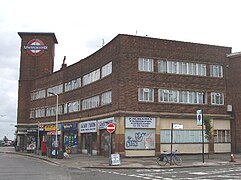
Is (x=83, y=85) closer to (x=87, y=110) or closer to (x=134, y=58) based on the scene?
(x=87, y=110)

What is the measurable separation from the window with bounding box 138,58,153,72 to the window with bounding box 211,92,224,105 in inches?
306

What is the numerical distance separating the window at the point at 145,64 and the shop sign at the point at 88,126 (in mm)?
8715

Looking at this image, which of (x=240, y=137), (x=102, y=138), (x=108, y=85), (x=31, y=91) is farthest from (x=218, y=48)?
(x=31, y=91)

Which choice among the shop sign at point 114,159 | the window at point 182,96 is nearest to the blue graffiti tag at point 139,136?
the window at point 182,96

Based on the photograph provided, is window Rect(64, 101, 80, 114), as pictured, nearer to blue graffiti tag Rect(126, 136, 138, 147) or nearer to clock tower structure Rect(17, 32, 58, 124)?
blue graffiti tag Rect(126, 136, 138, 147)

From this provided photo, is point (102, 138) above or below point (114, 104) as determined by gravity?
below

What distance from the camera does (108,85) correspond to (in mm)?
38125

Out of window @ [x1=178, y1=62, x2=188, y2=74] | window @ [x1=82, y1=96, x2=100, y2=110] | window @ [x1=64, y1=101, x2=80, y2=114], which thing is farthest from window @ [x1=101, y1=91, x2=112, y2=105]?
window @ [x1=64, y1=101, x2=80, y2=114]

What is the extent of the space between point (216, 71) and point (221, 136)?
6.87 metres

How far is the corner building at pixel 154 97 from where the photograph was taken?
1383 inches

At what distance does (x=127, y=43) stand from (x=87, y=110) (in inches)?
461

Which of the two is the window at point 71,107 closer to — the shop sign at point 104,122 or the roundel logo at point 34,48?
the shop sign at point 104,122

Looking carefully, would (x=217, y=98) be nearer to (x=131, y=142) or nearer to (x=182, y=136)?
(x=182, y=136)

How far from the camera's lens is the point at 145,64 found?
3644 centimetres
